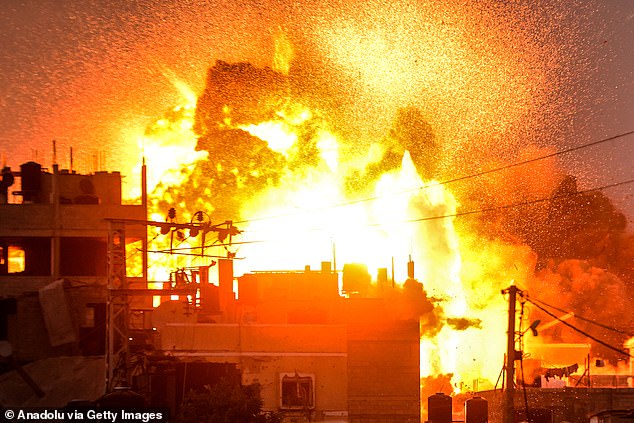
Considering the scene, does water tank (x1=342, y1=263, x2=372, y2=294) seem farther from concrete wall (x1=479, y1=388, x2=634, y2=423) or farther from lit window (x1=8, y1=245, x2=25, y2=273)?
lit window (x1=8, y1=245, x2=25, y2=273)

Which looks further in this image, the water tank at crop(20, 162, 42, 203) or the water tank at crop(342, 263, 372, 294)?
the water tank at crop(20, 162, 42, 203)

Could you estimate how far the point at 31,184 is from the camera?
58.2m

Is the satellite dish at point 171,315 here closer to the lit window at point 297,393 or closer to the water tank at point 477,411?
the lit window at point 297,393

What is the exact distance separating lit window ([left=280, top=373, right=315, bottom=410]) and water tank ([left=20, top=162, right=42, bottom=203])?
943 inches

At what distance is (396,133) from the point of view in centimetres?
8531

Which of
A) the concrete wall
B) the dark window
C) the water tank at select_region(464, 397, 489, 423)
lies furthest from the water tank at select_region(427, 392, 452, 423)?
the dark window

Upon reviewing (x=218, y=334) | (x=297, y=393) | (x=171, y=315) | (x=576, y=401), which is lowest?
(x=576, y=401)

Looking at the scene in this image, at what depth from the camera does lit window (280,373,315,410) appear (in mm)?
41688

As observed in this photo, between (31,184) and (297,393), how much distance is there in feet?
82.7

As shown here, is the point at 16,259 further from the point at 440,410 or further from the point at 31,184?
the point at 440,410

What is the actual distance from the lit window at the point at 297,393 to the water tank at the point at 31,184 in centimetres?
2396

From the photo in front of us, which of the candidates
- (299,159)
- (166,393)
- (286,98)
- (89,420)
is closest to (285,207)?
(299,159)

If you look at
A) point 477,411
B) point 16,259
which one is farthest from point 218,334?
Answer: point 16,259

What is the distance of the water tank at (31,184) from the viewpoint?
191 ft
